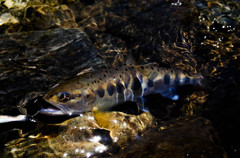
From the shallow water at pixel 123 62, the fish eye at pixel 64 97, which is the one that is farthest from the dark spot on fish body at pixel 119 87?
the fish eye at pixel 64 97

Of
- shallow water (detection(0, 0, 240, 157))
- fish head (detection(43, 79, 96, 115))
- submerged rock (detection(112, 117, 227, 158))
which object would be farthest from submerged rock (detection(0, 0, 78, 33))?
submerged rock (detection(112, 117, 227, 158))

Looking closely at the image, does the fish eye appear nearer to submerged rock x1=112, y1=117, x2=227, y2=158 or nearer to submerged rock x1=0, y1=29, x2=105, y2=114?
submerged rock x1=0, y1=29, x2=105, y2=114

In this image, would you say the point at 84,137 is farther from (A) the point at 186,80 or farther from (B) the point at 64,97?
Result: (A) the point at 186,80

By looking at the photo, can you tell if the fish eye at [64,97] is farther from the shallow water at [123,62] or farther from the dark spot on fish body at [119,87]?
the dark spot on fish body at [119,87]

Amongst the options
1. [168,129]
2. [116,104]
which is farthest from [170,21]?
[168,129]

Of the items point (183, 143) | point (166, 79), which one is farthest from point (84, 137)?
point (166, 79)

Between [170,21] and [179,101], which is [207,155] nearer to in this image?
[179,101]
